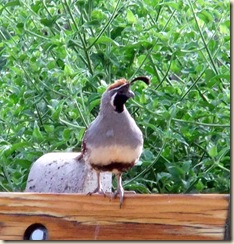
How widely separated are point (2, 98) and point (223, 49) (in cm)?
79

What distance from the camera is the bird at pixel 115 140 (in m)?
1.98

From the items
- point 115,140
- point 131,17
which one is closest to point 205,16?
point 131,17

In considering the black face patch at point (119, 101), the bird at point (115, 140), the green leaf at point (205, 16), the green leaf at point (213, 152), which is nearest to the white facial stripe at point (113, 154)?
the bird at point (115, 140)

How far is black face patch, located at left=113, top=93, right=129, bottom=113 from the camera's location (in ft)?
6.61

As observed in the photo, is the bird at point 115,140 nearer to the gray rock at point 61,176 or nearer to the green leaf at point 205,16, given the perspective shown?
the gray rock at point 61,176

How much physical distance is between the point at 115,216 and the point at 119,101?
1.31 ft

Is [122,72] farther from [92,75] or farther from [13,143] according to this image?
[13,143]

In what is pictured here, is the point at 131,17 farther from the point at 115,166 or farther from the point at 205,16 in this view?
the point at 115,166

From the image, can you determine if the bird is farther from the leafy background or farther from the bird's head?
the leafy background

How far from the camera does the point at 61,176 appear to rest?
2.23 m

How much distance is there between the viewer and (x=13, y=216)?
5.94 feet

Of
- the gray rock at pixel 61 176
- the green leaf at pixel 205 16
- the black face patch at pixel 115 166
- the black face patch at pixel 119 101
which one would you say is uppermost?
the green leaf at pixel 205 16

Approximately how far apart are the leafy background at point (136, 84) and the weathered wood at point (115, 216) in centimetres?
43

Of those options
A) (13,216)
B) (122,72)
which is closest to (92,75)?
(122,72)
